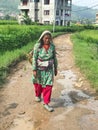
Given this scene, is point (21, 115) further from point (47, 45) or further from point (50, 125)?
point (47, 45)

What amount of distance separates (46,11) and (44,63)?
60885mm

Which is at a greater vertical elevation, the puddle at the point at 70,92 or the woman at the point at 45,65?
the woman at the point at 45,65

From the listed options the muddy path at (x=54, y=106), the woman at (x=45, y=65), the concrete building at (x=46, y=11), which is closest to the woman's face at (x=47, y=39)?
the woman at (x=45, y=65)

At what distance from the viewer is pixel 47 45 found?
7.56 meters

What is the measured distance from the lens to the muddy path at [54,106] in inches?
260

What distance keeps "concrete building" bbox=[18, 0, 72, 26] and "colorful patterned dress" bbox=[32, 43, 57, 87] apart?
5759 centimetres

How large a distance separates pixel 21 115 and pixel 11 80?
3.70m

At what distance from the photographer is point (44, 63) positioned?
760 centimetres

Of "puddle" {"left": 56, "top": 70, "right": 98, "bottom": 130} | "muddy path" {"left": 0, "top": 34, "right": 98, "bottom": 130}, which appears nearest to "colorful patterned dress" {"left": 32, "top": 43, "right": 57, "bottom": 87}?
"muddy path" {"left": 0, "top": 34, "right": 98, "bottom": 130}

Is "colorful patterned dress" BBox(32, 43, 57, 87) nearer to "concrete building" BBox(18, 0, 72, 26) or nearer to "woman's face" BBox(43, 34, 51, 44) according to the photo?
"woman's face" BBox(43, 34, 51, 44)

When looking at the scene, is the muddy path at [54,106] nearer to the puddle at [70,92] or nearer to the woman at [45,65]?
the puddle at [70,92]

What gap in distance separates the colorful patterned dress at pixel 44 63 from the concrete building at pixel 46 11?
189ft

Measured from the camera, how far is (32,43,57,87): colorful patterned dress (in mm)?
7570

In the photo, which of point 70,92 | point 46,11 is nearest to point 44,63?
point 70,92
